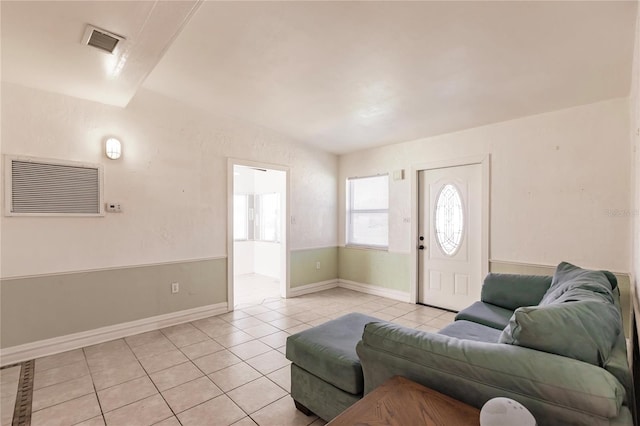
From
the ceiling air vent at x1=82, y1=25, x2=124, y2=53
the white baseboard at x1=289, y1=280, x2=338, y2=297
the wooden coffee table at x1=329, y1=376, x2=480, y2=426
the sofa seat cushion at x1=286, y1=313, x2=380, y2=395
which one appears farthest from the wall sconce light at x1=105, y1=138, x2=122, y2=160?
the wooden coffee table at x1=329, y1=376, x2=480, y2=426

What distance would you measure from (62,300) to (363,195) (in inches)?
168

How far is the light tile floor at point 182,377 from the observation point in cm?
206

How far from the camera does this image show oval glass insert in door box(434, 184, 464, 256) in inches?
164

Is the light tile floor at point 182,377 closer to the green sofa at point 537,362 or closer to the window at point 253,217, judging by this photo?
the green sofa at point 537,362

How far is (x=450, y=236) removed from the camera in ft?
13.9

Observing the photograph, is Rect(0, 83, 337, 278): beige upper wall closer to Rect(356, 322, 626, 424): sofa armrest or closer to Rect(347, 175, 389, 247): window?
Rect(347, 175, 389, 247): window

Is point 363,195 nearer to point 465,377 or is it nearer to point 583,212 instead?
point 583,212

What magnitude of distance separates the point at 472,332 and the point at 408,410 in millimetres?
1422

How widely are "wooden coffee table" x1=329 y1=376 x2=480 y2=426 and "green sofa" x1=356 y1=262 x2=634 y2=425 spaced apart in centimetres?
10

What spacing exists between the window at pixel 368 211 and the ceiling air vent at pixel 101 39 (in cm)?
385

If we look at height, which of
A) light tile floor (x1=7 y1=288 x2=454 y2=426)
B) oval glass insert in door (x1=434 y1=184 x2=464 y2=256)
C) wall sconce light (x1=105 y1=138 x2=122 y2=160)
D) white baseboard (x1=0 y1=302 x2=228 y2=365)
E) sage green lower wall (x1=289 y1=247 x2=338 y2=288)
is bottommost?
light tile floor (x1=7 y1=288 x2=454 y2=426)

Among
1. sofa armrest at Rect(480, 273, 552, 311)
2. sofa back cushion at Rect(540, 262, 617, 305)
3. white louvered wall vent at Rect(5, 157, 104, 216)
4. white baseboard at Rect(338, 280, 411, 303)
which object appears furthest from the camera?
white baseboard at Rect(338, 280, 411, 303)

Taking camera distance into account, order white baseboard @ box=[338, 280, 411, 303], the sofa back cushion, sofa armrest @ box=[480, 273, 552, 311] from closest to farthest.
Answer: the sofa back cushion → sofa armrest @ box=[480, 273, 552, 311] → white baseboard @ box=[338, 280, 411, 303]

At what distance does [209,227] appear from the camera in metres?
4.07
